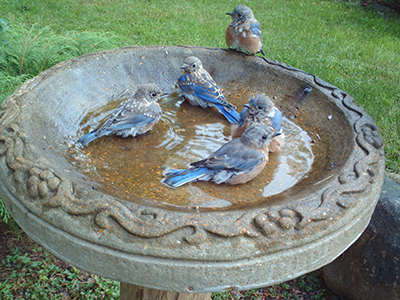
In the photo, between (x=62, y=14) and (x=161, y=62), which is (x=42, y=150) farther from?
(x=62, y=14)

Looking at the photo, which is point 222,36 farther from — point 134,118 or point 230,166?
point 230,166

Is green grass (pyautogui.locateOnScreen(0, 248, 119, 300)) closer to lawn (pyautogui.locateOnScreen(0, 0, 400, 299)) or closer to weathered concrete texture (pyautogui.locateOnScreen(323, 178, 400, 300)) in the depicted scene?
lawn (pyautogui.locateOnScreen(0, 0, 400, 299))

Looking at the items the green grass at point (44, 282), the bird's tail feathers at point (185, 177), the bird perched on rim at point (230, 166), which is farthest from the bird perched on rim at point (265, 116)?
the green grass at point (44, 282)

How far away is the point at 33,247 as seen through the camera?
407 cm

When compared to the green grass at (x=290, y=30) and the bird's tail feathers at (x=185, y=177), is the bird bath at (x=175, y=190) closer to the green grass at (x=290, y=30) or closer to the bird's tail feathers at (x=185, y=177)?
the bird's tail feathers at (x=185, y=177)

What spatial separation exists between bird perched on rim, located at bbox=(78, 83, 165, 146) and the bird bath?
88 millimetres

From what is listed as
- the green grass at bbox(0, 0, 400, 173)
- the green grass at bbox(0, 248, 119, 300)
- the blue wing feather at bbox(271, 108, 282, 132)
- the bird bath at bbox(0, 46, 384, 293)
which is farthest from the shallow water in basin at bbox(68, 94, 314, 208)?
the green grass at bbox(0, 0, 400, 173)

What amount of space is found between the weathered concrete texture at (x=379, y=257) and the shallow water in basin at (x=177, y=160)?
1.06 metres

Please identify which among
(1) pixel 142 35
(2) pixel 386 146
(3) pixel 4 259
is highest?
(2) pixel 386 146

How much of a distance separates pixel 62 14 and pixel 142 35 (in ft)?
7.14

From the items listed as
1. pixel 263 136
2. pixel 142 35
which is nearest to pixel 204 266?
pixel 263 136

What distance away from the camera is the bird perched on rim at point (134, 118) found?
2851 mm

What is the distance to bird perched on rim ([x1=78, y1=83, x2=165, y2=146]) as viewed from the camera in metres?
2.85

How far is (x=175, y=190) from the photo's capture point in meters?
2.42
